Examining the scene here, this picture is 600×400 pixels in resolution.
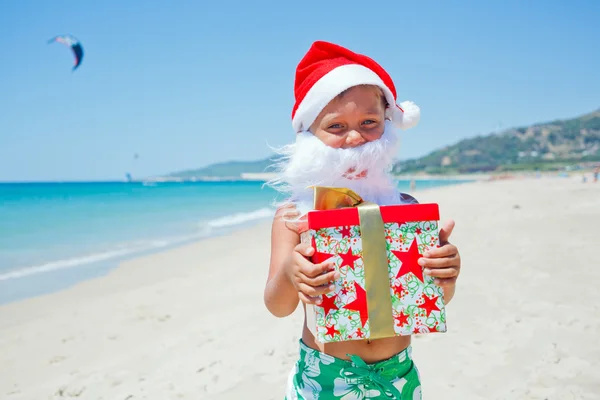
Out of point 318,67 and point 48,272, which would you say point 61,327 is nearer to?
point 48,272

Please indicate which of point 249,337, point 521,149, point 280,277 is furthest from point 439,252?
point 521,149

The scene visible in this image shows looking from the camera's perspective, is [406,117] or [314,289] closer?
[314,289]

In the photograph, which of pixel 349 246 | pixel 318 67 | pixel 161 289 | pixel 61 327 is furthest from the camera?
pixel 161 289

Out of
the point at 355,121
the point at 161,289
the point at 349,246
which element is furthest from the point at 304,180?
the point at 161,289

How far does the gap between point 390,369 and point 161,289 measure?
5.42 m

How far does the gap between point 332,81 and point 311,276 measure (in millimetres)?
713

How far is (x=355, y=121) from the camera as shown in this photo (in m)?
1.51

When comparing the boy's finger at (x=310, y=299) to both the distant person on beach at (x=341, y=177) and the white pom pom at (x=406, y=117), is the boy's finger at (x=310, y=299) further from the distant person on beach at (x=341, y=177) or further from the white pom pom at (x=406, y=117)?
the white pom pom at (x=406, y=117)

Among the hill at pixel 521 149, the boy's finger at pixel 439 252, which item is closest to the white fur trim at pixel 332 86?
the boy's finger at pixel 439 252

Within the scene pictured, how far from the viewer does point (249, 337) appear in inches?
161

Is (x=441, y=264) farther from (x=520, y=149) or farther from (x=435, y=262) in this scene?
(x=520, y=149)

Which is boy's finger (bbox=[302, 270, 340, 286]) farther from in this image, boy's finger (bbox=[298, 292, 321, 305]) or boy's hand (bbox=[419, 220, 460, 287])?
boy's hand (bbox=[419, 220, 460, 287])

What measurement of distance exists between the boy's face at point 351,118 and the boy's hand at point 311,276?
458 mm

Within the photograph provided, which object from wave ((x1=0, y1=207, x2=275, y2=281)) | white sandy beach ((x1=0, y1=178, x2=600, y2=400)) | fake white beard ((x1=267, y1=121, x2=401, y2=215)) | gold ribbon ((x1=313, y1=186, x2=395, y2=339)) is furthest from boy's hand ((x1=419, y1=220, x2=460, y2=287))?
wave ((x1=0, y1=207, x2=275, y2=281))
